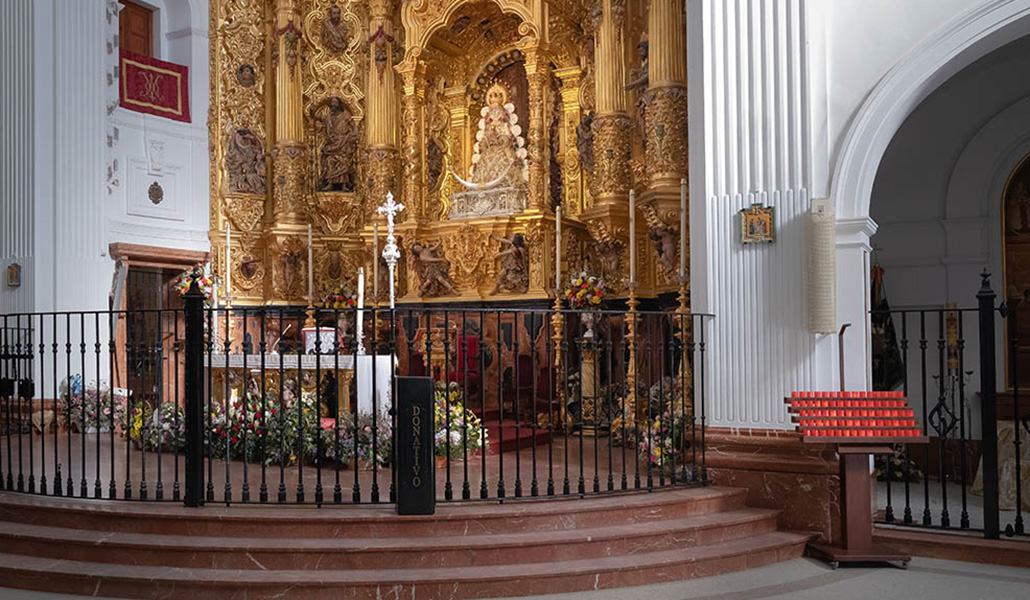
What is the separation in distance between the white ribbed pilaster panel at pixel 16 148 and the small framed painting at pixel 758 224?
8740mm

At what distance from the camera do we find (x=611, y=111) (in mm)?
11914

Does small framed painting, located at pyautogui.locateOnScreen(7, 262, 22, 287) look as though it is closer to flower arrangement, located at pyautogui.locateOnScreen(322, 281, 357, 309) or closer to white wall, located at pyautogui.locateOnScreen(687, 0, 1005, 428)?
flower arrangement, located at pyautogui.locateOnScreen(322, 281, 357, 309)

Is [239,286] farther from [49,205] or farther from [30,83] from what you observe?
[30,83]

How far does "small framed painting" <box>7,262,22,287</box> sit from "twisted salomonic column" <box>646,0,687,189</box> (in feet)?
25.7

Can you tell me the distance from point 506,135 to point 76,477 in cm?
784

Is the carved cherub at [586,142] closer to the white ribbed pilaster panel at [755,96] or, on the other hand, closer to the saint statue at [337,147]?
the saint statue at [337,147]

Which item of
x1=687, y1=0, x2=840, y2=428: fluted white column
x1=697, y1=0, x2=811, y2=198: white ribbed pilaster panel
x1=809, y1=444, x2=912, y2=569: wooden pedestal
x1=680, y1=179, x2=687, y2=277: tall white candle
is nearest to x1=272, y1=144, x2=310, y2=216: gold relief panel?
x1=680, y1=179, x2=687, y2=277: tall white candle

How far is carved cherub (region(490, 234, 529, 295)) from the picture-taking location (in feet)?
42.5

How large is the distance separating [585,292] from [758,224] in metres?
4.02

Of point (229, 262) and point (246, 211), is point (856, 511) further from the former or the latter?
point (246, 211)

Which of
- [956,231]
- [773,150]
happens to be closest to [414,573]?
[773,150]

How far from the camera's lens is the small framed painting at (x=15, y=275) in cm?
1170

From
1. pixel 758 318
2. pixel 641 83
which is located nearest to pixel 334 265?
pixel 641 83

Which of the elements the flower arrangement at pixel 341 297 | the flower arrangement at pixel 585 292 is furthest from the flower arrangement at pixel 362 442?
the flower arrangement at pixel 341 297
